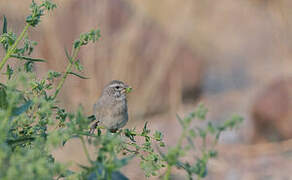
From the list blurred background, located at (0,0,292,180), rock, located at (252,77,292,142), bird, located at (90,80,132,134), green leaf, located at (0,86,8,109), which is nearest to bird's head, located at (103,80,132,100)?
bird, located at (90,80,132,134)

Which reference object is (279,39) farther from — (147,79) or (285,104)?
(147,79)

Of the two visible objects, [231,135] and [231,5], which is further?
[231,5]

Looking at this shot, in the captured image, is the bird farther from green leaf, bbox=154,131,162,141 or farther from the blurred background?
the blurred background

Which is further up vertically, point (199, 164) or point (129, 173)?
point (129, 173)

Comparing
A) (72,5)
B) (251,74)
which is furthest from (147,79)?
(251,74)

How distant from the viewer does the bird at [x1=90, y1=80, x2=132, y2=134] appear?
11.6 feet

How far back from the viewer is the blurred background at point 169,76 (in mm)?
7988

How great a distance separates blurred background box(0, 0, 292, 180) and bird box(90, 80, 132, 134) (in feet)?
10.5

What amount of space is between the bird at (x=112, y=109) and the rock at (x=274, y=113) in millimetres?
5420

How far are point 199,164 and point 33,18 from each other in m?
0.86

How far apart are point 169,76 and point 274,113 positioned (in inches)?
99.3

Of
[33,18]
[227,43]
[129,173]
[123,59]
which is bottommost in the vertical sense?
[33,18]

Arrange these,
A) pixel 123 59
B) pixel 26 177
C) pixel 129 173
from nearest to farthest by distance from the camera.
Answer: pixel 26 177
pixel 129 173
pixel 123 59

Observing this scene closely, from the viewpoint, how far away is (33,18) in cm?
222
